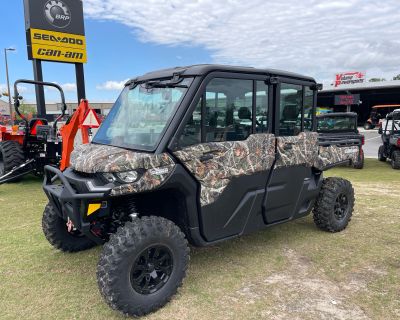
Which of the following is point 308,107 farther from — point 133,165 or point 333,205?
point 133,165

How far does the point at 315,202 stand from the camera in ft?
16.2

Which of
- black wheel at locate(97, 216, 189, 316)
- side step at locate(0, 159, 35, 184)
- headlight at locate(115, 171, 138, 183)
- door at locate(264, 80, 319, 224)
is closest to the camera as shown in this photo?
black wheel at locate(97, 216, 189, 316)

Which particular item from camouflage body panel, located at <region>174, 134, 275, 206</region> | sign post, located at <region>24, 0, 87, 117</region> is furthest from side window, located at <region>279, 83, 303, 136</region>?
sign post, located at <region>24, 0, 87, 117</region>

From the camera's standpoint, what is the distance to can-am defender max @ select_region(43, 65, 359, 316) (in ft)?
9.87

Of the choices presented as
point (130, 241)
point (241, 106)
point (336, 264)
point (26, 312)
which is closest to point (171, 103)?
point (241, 106)

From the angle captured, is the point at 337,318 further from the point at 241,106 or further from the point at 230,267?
the point at 241,106

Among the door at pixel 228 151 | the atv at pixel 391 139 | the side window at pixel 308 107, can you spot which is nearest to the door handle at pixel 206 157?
the door at pixel 228 151

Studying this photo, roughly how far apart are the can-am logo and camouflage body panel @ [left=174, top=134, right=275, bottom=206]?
12029mm

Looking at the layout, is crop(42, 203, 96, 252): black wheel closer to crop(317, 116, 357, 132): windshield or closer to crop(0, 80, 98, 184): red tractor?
crop(0, 80, 98, 184): red tractor

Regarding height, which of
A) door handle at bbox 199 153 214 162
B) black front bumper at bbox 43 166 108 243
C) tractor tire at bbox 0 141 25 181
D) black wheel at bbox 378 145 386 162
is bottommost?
black wheel at bbox 378 145 386 162

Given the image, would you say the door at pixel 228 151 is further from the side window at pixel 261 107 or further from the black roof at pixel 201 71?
the black roof at pixel 201 71

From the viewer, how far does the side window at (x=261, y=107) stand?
3787 millimetres

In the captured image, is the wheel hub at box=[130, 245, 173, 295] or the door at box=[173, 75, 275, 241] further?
the door at box=[173, 75, 275, 241]

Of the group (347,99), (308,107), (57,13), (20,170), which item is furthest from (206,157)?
(347,99)
